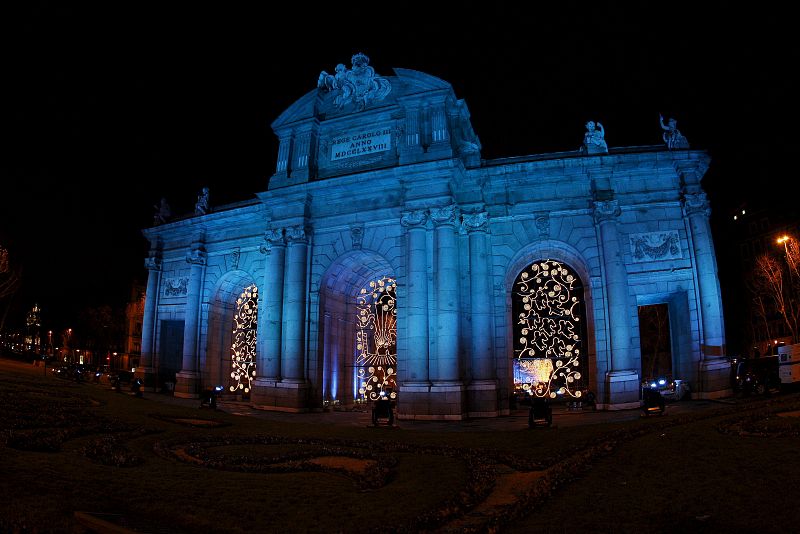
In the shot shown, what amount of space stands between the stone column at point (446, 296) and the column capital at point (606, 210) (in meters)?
6.07

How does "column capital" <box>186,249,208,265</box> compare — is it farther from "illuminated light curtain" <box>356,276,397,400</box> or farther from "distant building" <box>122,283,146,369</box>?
"distant building" <box>122,283,146,369</box>

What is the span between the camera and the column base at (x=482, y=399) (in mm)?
20266

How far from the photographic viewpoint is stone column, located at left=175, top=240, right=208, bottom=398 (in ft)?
90.4

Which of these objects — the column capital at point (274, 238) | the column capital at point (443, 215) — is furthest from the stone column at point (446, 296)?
the column capital at point (274, 238)

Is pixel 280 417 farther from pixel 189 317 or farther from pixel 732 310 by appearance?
pixel 732 310

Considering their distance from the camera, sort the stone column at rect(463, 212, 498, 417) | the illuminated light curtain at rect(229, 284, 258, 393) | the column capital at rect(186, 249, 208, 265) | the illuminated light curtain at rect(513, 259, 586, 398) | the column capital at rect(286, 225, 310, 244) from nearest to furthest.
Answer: the stone column at rect(463, 212, 498, 417), the illuminated light curtain at rect(513, 259, 586, 398), the column capital at rect(286, 225, 310, 244), the illuminated light curtain at rect(229, 284, 258, 393), the column capital at rect(186, 249, 208, 265)

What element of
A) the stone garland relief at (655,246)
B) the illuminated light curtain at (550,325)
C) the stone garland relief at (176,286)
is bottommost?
the illuminated light curtain at (550,325)

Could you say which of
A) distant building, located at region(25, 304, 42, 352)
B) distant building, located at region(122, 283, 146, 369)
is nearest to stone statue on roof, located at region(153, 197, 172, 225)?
distant building, located at region(25, 304, 42, 352)

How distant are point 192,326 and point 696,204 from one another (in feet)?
84.4

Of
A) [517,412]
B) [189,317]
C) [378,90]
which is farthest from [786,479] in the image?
[189,317]

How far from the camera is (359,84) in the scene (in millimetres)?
24094

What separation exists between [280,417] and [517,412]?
394 inches

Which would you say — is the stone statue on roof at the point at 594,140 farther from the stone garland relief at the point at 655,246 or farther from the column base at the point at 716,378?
the column base at the point at 716,378

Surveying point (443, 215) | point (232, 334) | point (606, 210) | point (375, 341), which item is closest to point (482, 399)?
point (375, 341)
